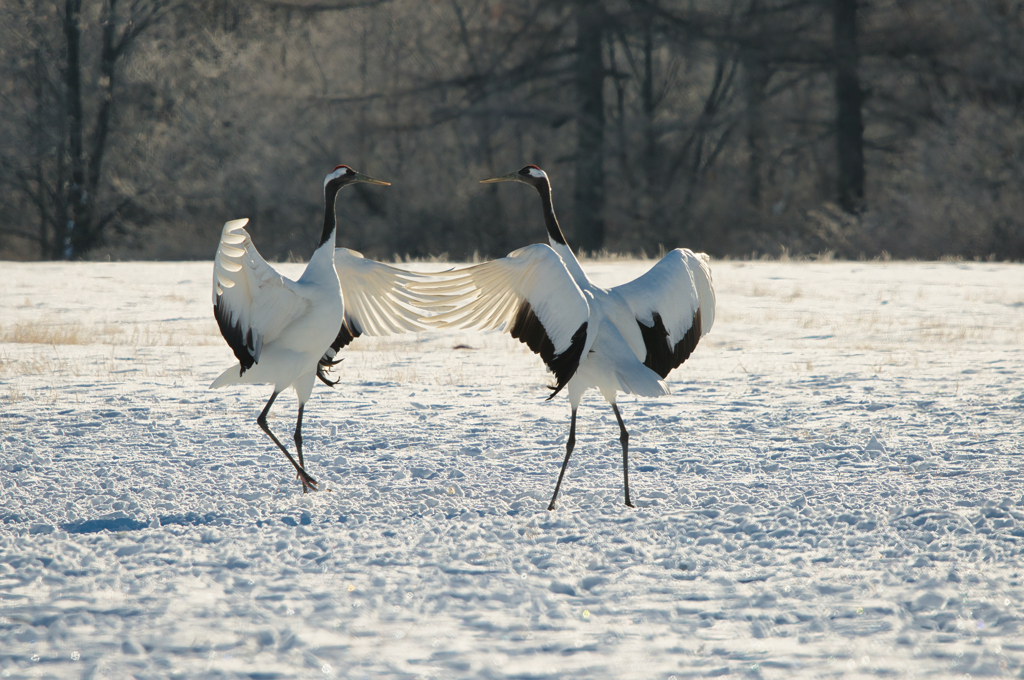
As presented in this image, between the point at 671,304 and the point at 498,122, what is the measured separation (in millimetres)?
18811

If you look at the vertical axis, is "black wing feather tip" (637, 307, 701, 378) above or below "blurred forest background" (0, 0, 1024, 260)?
below

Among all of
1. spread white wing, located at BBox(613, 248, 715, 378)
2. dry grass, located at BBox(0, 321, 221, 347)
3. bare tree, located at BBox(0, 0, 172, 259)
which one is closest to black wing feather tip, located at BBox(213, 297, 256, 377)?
spread white wing, located at BBox(613, 248, 715, 378)

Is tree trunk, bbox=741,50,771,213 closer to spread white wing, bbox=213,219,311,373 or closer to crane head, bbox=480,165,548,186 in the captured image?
crane head, bbox=480,165,548,186

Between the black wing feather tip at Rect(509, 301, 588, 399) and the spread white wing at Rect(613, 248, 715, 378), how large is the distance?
0.56 m

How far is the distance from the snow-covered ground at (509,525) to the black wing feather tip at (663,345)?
62 centimetres

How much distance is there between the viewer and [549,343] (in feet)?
15.3

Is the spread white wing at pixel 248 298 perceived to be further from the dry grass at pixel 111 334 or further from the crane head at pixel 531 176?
the dry grass at pixel 111 334

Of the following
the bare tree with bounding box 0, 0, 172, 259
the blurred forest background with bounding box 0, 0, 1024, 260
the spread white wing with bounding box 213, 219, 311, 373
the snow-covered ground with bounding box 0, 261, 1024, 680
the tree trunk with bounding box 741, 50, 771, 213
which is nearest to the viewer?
the snow-covered ground with bounding box 0, 261, 1024, 680

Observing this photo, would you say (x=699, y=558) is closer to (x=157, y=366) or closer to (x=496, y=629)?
(x=496, y=629)

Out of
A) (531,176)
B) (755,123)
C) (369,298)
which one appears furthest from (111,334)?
(755,123)

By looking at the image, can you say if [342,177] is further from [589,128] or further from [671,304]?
[589,128]

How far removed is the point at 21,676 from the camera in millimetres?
2922

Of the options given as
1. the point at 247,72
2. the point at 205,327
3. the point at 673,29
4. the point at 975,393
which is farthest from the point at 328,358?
the point at 247,72

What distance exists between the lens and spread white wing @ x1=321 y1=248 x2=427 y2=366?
568cm
